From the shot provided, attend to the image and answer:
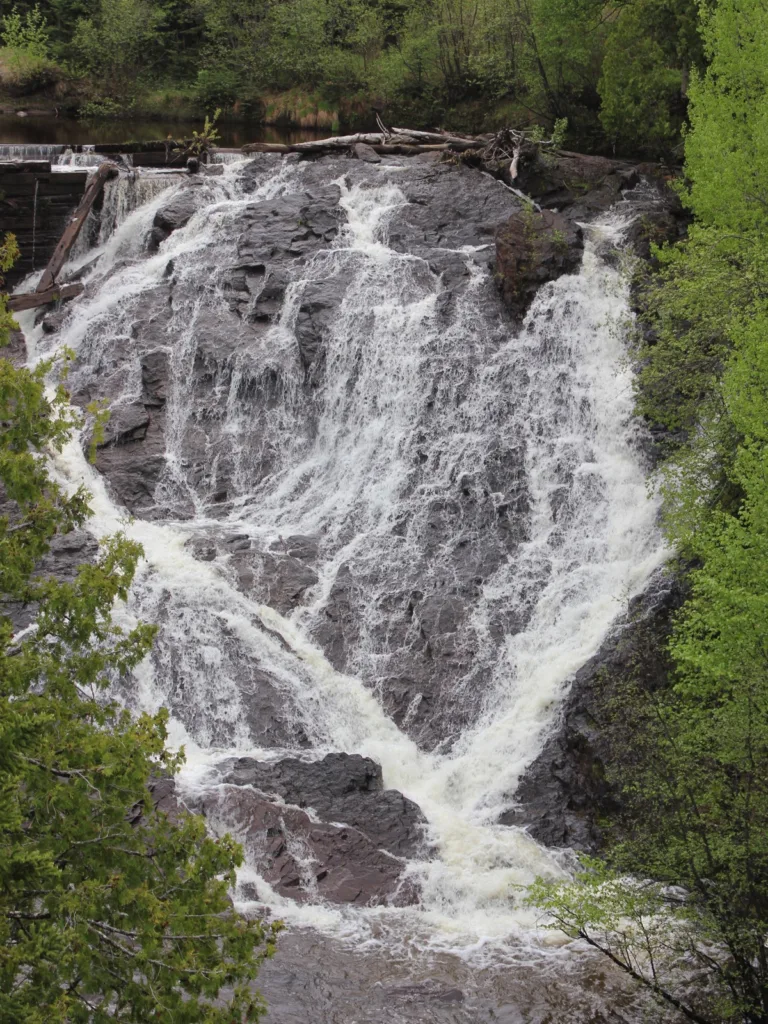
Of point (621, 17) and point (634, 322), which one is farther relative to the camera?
point (621, 17)

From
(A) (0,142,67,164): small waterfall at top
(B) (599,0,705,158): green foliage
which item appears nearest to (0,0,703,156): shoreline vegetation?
(B) (599,0,705,158): green foliage

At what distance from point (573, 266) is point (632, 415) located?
13.3 feet

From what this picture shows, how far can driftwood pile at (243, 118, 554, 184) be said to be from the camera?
1040 inches

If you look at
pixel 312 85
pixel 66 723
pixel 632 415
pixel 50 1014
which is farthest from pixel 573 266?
pixel 312 85

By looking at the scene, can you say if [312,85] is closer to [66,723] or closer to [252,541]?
[252,541]

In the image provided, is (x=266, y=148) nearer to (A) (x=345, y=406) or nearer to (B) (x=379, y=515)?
(A) (x=345, y=406)

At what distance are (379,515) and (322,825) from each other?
6.47 metres

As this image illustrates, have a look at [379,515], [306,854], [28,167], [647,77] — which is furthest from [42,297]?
[647,77]

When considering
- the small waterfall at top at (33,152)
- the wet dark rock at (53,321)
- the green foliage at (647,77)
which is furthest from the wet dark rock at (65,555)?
the green foliage at (647,77)

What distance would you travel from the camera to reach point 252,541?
19156 millimetres

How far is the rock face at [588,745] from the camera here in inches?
585

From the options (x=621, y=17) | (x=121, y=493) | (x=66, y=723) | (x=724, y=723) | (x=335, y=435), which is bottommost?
(x=121, y=493)

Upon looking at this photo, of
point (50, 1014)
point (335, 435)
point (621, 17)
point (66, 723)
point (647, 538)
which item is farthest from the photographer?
point (621, 17)

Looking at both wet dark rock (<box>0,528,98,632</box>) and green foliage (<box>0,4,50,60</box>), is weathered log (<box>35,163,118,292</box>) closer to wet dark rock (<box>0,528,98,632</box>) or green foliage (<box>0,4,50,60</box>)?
wet dark rock (<box>0,528,98,632</box>)
